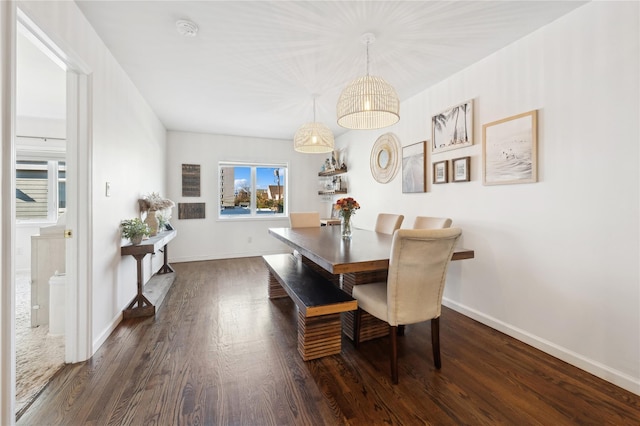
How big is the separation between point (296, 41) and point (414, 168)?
1.98 meters

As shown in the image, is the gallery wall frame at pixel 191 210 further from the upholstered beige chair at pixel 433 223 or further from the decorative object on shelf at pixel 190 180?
the upholstered beige chair at pixel 433 223

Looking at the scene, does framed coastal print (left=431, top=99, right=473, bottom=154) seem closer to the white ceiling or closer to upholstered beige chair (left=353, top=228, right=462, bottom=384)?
the white ceiling

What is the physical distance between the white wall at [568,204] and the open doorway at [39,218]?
339cm


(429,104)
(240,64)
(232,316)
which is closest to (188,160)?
(240,64)

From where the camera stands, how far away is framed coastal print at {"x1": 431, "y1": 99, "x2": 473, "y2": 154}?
2643mm

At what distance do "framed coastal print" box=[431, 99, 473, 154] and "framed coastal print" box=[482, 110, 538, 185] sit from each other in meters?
0.19

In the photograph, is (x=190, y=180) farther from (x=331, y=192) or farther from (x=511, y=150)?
(x=511, y=150)

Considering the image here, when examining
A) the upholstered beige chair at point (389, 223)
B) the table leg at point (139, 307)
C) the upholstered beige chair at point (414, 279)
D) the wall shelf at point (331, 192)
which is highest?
the wall shelf at point (331, 192)

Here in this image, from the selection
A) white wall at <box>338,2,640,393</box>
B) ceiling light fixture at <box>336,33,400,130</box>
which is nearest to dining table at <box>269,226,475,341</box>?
white wall at <box>338,2,640,393</box>

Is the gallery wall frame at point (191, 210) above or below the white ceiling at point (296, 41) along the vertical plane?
below

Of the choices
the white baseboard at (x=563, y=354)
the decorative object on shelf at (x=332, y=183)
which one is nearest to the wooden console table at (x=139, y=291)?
the white baseboard at (x=563, y=354)

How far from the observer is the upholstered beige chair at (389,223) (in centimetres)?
299

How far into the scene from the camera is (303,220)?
148 inches

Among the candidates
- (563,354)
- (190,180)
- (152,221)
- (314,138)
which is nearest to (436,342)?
(563,354)
